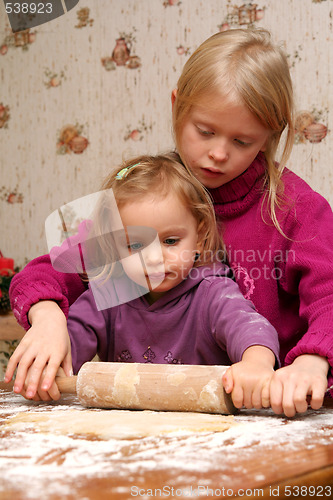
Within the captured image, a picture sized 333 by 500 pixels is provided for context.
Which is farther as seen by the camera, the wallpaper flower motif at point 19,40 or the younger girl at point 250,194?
the wallpaper flower motif at point 19,40

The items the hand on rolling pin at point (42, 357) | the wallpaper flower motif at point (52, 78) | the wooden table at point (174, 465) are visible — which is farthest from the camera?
the wallpaper flower motif at point (52, 78)

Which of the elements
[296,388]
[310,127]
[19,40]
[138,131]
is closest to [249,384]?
[296,388]

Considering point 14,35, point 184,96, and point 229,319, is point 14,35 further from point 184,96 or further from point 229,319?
point 229,319

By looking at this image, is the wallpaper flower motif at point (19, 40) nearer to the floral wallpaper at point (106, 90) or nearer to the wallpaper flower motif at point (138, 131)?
the floral wallpaper at point (106, 90)

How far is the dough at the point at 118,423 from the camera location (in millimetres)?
677

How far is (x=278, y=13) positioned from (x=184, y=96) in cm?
85

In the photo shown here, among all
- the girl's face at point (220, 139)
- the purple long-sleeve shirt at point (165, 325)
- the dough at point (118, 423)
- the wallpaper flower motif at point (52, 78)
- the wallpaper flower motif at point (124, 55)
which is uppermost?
the wallpaper flower motif at point (124, 55)

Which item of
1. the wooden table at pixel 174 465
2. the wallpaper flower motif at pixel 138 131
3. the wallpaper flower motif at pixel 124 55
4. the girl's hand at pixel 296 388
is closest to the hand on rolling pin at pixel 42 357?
the wooden table at pixel 174 465

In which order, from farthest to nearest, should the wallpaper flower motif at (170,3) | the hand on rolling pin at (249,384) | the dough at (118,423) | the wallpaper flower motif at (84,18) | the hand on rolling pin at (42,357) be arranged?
the wallpaper flower motif at (84,18) < the wallpaper flower motif at (170,3) < the hand on rolling pin at (42,357) < the hand on rolling pin at (249,384) < the dough at (118,423)

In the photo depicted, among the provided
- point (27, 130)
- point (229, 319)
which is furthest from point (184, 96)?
point (27, 130)

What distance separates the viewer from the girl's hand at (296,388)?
2.47 feet

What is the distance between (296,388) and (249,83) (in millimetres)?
608

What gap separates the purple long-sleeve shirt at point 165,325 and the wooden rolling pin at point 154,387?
0.23m

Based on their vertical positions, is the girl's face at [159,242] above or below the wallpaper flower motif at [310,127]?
below
